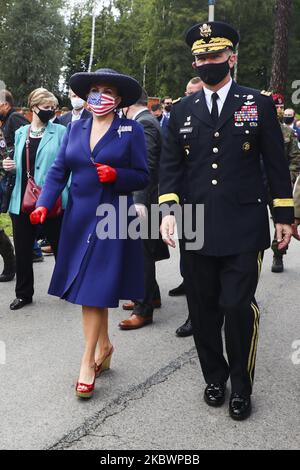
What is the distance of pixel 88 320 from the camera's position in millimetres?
3824

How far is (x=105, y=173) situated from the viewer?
145 inches

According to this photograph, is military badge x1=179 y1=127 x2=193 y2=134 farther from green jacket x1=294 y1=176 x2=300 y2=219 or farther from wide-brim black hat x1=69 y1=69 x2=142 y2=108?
green jacket x1=294 y1=176 x2=300 y2=219

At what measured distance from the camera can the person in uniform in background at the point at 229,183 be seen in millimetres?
3451

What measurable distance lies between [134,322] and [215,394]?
157cm

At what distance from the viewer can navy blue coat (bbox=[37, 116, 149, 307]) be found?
3.77 m

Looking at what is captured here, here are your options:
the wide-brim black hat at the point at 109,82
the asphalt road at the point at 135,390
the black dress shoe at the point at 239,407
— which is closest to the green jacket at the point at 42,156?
the asphalt road at the point at 135,390

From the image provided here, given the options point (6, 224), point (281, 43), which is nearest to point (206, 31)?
point (6, 224)

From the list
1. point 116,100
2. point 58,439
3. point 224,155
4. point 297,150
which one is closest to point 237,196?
point 224,155

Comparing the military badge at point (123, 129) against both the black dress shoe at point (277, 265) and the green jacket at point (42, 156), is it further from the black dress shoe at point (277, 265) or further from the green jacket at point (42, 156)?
the black dress shoe at point (277, 265)

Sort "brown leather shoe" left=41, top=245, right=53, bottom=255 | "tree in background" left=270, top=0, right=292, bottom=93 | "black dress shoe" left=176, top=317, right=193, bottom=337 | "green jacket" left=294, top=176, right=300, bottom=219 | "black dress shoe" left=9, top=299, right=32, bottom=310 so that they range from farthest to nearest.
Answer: "tree in background" left=270, top=0, right=292, bottom=93, "brown leather shoe" left=41, top=245, right=53, bottom=255, "black dress shoe" left=9, top=299, right=32, bottom=310, "black dress shoe" left=176, top=317, right=193, bottom=337, "green jacket" left=294, top=176, right=300, bottom=219

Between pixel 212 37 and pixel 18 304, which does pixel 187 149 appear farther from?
pixel 18 304

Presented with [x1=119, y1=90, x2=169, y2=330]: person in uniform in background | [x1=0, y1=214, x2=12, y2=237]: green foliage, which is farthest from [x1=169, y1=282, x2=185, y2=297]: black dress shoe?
[x1=0, y1=214, x2=12, y2=237]: green foliage

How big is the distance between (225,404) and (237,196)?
121cm

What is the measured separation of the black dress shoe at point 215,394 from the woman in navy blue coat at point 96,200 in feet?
2.23
